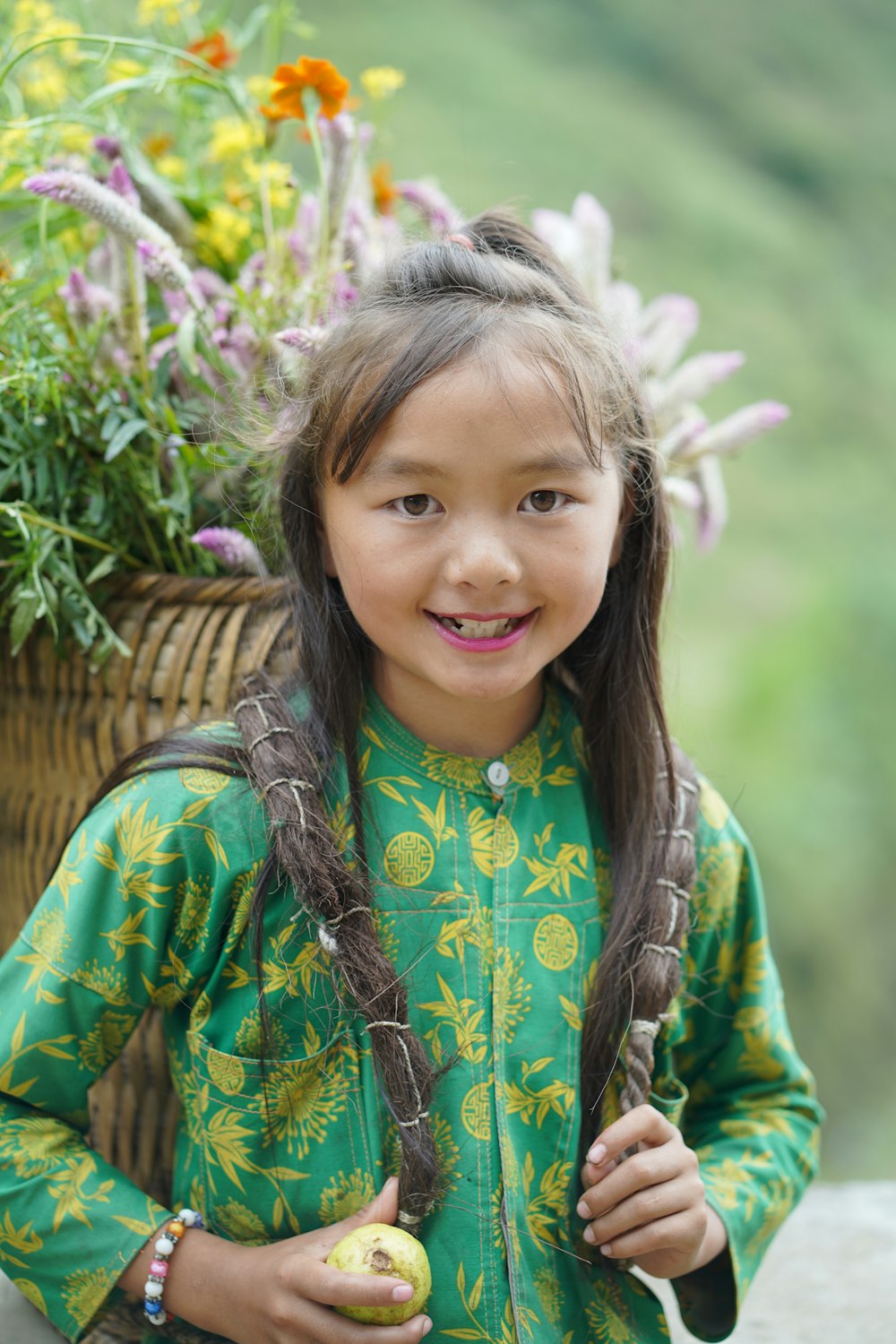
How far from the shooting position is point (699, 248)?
423 centimetres

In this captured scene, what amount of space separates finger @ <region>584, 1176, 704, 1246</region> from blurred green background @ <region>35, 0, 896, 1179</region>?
7.83 feet

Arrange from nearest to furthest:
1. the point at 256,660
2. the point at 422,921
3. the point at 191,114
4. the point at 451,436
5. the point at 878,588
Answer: the point at 451,436 → the point at 422,921 → the point at 256,660 → the point at 191,114 → the point at 878,588

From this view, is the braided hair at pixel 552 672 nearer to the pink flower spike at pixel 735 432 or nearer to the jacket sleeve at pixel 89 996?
the jacket sleeve at pixel 89 996

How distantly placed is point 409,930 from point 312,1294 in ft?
0.89

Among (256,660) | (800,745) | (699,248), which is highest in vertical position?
(699,248)

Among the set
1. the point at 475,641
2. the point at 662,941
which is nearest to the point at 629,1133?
the point at 662,941

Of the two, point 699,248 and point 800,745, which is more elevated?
point 699,248

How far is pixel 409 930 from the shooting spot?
1036 mm

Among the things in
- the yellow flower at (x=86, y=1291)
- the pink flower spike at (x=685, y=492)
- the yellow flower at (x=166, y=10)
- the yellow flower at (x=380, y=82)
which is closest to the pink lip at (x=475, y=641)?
the pink flower spike at (x=685, y=492)

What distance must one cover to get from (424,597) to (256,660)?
0.23 meters

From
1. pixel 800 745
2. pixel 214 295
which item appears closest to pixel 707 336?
pixel 800 745

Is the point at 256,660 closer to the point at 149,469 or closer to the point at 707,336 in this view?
the point at 149,469

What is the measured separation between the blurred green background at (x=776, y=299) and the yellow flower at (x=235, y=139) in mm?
2084

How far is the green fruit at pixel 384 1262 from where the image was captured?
0.88 m
